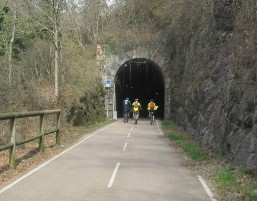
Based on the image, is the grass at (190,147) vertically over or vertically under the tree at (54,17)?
under

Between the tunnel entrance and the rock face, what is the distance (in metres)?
18.7

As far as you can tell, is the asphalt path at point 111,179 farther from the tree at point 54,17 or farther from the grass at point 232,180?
the tree at point 54,17

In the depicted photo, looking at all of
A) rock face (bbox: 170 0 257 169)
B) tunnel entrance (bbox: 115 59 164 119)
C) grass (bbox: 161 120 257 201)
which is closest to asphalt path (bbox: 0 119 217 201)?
grass (bbox: 161 120 257 201)

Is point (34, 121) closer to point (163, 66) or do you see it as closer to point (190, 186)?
point (190, 186)

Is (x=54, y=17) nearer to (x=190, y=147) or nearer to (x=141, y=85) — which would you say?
(x=190, y=147)

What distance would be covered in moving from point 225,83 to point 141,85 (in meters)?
43.2

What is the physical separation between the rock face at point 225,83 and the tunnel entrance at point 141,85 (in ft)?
61.3

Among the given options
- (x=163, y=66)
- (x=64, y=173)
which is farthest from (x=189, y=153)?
(x=163, y=66)

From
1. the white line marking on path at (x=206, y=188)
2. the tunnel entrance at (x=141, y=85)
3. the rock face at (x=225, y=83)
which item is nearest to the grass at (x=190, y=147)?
the rock face at (x=225, y=83)

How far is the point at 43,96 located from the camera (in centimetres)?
2477

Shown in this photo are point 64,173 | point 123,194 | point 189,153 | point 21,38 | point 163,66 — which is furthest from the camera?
point 163,66

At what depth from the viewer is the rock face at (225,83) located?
12.5 meters

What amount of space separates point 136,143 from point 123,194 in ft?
34.1

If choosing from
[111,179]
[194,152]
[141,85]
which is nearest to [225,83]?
[194,152]
